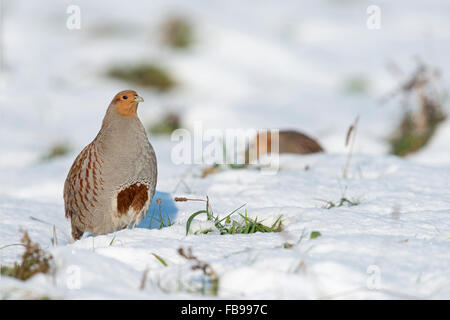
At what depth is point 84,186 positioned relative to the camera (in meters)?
2.97

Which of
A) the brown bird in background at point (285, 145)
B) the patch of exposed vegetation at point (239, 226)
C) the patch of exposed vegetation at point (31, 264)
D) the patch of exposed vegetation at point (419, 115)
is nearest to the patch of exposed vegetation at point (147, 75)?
the patch of exposed vegetation at point (419, 115)

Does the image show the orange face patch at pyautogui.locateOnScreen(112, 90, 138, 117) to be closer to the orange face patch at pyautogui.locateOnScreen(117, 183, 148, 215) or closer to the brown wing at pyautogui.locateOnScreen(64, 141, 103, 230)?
the brown wing at pyautogui.locateOnScreen(64, 141, 103, 230)

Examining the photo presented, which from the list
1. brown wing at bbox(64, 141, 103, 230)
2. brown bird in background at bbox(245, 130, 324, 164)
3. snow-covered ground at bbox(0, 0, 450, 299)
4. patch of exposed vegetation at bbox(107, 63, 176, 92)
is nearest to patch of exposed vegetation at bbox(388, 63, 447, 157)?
snow-covered ground at bbox(0, 0, 450, 299)

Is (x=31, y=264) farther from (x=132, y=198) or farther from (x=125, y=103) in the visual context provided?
(x=125, y=103)

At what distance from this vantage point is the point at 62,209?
3.67 meters

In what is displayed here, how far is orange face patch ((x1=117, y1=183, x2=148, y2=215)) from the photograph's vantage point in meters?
2.93

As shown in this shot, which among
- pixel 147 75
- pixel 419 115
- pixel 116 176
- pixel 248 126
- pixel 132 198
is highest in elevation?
pixel 147 75

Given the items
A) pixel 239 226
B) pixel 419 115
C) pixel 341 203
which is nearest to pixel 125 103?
pixel 239 226

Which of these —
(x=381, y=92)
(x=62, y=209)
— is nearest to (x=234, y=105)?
(x=381, y=92)

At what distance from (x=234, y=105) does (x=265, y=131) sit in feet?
9.61

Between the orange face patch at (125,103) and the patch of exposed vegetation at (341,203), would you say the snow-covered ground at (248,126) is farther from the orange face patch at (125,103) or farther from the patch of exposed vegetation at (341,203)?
the orange face patch at (125,103)

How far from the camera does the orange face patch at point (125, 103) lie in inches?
119

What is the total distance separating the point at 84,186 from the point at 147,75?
21.0 feet

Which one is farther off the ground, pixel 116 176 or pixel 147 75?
pixel 147 75
